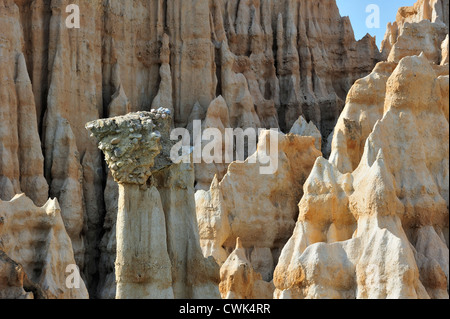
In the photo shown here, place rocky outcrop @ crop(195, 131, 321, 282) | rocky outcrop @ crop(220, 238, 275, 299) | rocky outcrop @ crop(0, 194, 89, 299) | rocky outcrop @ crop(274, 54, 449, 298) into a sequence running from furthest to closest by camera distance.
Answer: rocky outcrop @ crop(195, 131, 321, 282) < rocky outcrop @ crop(220, 238, 275, 299) < rocky outcrop @ crop(0, 194, 89, 299) < rocky outcrop @ crop(274, 54, 449, 298)

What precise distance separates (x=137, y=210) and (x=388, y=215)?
5.76 meters

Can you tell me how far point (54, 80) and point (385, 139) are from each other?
17.3m

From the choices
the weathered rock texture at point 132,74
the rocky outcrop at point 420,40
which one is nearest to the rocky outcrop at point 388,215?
the rocky outcrop at point 420,40

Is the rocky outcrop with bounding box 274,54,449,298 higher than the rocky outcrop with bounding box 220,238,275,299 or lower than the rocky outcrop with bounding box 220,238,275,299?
higher

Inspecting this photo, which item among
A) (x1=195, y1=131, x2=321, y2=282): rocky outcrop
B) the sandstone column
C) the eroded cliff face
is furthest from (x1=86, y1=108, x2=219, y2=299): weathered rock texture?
(x1=195, y1=131, x2=321, y2=282): rocky outcrop

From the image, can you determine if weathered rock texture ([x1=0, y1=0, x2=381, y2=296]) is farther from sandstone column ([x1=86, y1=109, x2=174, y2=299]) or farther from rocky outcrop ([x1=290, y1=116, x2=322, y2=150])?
sandstone column ([x1=86, y1=109, x2=174, y2=299])

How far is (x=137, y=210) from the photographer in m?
17.4

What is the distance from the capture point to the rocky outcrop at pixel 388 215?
19.0 m

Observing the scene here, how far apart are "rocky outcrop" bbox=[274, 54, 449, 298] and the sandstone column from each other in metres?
3.50

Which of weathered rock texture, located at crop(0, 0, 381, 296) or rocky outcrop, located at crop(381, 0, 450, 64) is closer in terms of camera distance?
weathered rock texture, located at crop(0, 0, 381, 296)

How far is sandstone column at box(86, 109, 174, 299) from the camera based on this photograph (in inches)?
678

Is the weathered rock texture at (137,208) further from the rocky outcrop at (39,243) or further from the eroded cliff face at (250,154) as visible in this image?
the rocky outcrop at (39,243)

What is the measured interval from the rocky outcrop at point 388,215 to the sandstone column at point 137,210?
350cm
